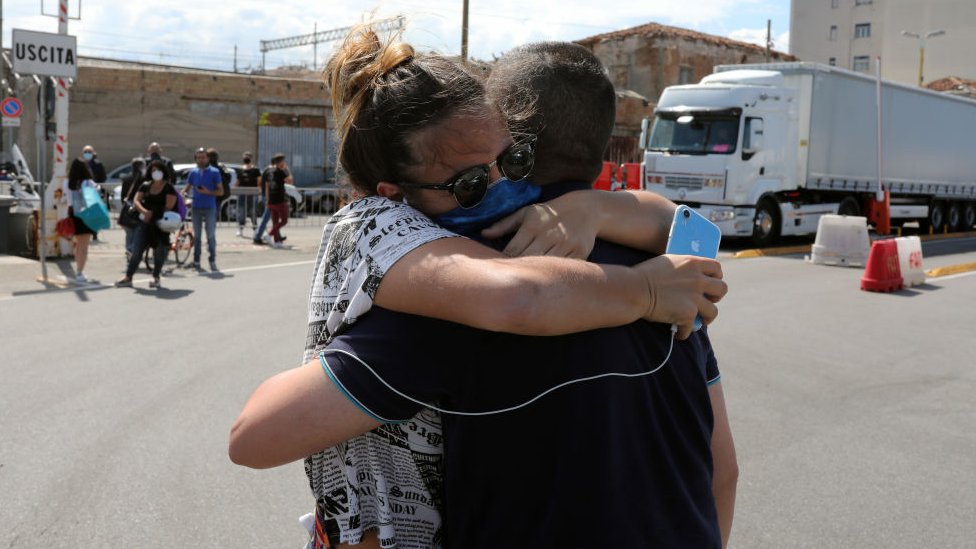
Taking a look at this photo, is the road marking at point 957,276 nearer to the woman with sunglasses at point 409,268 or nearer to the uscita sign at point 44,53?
the uscita sign at point 44,53

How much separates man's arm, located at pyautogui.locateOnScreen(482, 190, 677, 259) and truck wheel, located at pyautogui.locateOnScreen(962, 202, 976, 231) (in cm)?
2971

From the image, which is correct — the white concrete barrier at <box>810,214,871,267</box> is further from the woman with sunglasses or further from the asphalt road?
the woman with sunglasses

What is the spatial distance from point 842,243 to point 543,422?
15.2m

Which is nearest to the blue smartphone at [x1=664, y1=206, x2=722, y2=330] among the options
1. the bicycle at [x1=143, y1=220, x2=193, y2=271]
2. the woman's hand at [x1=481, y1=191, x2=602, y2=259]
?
the woman's hand at [x1=481, y1=191, x2=602, y2=259]

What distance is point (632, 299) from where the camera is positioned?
1.51 meters

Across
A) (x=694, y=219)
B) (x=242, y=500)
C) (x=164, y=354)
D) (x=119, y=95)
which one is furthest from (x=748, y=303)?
(x=119, y=95)

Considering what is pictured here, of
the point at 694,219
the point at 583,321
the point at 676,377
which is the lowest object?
the point at 676,377

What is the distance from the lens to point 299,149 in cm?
4006

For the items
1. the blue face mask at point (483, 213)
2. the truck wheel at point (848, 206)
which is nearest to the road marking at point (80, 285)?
the blue face mask at point (483, 213)

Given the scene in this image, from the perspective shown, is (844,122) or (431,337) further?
(844,122)

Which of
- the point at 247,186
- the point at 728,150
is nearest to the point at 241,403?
the point at 728,150

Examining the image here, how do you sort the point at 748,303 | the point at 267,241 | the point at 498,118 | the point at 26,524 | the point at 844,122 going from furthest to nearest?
the point at 844,122
the point at 267,241
the point at 748,303
the point at 26,524
the point at 498,118

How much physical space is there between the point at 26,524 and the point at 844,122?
20793 mm

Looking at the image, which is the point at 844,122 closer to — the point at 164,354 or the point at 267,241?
the point at 267,241
